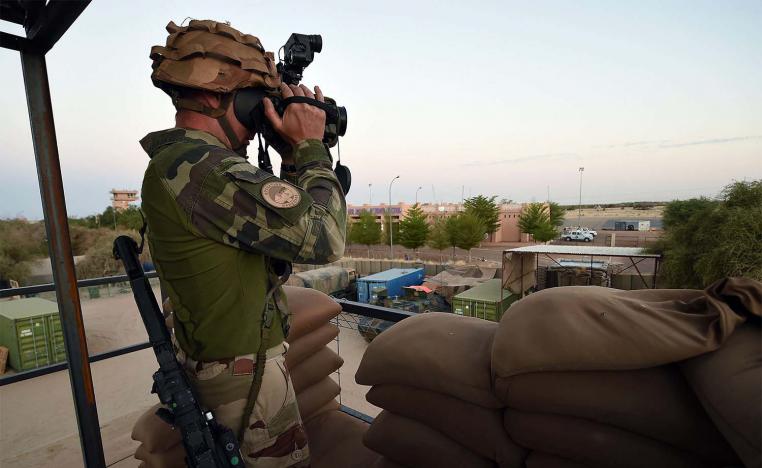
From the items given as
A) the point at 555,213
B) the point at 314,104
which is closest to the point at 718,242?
the point at 314,104

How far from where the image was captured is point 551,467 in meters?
1.12

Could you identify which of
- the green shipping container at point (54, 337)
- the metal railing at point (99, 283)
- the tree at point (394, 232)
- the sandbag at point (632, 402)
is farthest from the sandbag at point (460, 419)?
the tree at point (394, 232)

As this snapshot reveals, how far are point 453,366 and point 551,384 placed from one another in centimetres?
34

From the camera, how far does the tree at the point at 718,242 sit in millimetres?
11000

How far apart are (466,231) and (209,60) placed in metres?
28.9

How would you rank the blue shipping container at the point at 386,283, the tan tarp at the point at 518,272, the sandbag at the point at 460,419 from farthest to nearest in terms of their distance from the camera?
the blue shipping container at the point at 386,283
the tan tarp at the point at 518,272
the sandbag at the point at 460,419

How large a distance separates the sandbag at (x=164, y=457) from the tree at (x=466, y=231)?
28.3 metres

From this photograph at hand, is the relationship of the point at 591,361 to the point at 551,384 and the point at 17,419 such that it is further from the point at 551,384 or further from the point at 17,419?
the point at 17,419

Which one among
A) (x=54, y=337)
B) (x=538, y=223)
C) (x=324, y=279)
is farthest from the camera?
(x=538, y=223)

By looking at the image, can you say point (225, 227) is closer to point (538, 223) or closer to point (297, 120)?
point (297, 120)

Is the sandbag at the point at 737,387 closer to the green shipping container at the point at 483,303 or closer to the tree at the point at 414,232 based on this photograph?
the green shipping container at the point at 483,303

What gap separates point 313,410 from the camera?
2076mm

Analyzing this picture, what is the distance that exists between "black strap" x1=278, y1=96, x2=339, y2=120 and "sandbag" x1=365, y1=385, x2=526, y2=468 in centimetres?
107

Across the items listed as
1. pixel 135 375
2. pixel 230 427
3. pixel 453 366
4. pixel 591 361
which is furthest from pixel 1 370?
pixel 591 361
